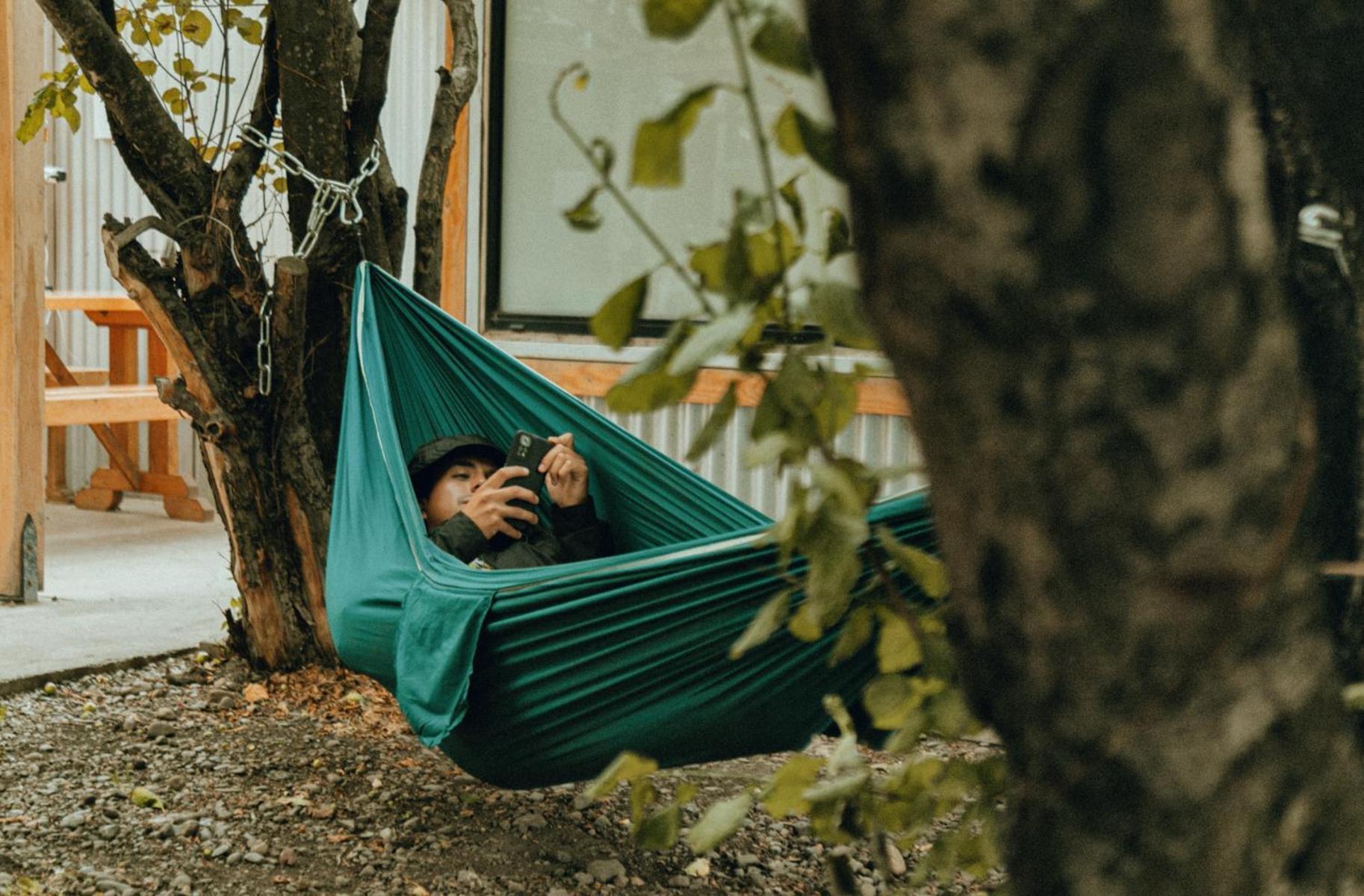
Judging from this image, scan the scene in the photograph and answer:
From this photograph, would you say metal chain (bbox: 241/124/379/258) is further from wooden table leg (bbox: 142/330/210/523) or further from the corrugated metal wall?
wooden table leg (bbox: 142/330/210/523)

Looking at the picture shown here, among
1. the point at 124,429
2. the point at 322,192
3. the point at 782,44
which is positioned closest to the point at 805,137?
the point at 782,44

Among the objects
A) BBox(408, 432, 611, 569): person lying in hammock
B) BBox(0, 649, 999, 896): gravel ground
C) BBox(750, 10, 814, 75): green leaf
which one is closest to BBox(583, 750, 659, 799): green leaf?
BBox(750, 10, 814, 75): green leaf

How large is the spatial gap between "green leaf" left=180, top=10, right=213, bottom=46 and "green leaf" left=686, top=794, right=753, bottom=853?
2691mm

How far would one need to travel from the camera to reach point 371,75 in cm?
280

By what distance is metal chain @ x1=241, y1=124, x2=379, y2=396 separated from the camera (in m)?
2.71

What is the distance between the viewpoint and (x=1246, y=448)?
0.51 meters

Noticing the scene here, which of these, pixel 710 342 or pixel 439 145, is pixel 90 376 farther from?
pixel 710 342

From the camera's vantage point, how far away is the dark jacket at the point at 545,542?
7.98 feet

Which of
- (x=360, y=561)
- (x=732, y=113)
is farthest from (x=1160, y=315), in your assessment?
→ (x=732, y=113)

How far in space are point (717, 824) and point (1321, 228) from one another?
50 centimetres

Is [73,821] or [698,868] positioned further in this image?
[73,821]

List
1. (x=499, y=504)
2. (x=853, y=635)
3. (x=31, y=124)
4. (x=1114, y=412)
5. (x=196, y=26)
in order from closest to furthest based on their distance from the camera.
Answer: (x=1114, y=412), (x=853, y=635), (x=499, y=504), (x=196, y=26), (x=31, y=124)

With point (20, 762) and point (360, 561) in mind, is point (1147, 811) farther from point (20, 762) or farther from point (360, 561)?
point (20, 762)

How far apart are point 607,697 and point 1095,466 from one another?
55.5 inches
